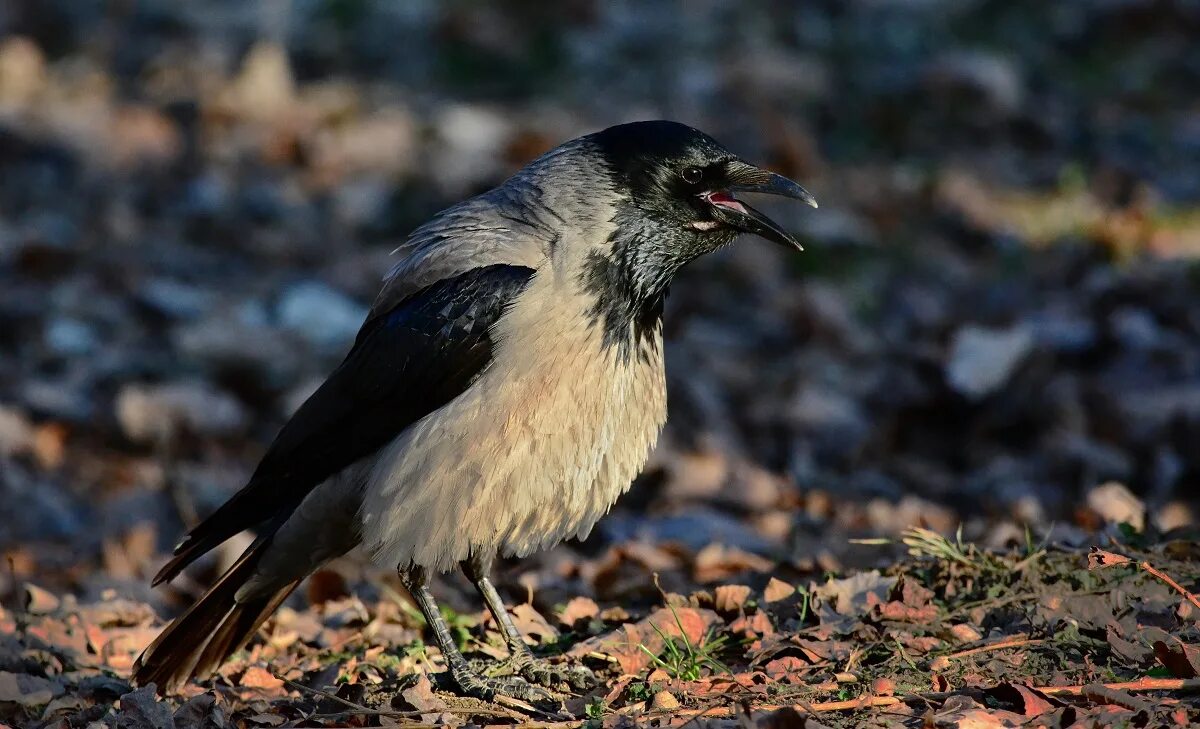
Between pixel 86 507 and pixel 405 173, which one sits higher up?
pixel 405 173

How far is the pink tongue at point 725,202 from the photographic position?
5.18 metres

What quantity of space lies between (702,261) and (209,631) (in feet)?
15.2

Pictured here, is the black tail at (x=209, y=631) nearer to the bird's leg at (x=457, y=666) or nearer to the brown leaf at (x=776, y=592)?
the bird's leg at (x=457, y=666)

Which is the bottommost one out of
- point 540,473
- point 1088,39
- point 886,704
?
point 886,704

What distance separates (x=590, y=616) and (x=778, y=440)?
8.40 feet

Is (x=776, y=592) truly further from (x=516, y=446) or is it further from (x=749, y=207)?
(x=749, y=207)

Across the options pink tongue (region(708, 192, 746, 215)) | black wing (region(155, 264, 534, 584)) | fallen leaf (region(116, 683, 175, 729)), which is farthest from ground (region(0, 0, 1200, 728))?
pink tongue (region(708, 192, 746, 215))

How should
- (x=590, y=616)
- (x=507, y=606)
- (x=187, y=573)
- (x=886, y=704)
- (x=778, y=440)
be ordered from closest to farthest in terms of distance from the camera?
(x=886, y=704) → (x=590, y=616) → (x=507, y=606) → (x=187, y=573) → (x=778, y=440)

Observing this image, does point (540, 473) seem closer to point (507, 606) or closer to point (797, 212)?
point (507, 606)

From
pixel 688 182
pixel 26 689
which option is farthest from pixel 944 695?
pixel 26 689

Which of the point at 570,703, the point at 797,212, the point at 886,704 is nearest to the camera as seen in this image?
the point at 886,704

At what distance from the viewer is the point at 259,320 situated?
8367 millimetres

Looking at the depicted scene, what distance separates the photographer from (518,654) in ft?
15.5

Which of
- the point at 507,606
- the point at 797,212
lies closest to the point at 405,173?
the point at 797,212
